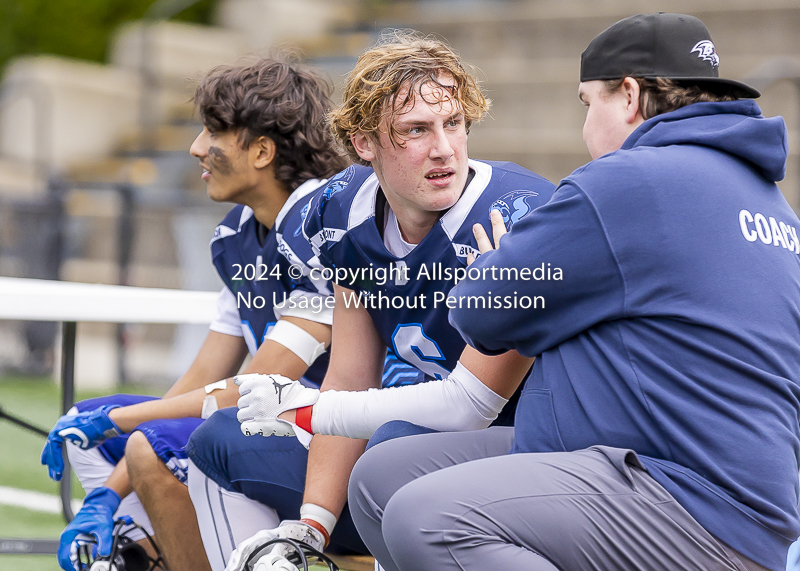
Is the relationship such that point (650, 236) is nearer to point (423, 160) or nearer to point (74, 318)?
point (423, 160)

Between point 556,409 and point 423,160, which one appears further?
point 423,160

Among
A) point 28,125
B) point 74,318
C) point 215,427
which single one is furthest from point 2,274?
point 215,427

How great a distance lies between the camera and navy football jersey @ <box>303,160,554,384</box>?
194 cm

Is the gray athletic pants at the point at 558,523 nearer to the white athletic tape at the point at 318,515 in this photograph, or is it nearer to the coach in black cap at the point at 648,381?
the coach in black cap at the point at 648,381

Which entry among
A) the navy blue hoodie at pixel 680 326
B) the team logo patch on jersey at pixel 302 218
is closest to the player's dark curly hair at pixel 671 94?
the navy blue hoodie at pixel 680 326

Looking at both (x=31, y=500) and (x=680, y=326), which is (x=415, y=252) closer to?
(x=680, y=326)

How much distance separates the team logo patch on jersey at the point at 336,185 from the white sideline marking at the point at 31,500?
2330 mm

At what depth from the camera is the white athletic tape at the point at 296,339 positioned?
7.48 feet

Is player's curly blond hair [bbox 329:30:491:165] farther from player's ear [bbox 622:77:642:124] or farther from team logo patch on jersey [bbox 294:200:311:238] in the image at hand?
player's ear [bbox 622:77:642:124]

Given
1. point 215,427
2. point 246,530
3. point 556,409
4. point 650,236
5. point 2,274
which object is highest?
point 650,236

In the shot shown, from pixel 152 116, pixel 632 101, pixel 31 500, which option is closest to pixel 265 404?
pixel 632 101

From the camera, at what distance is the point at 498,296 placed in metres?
1.52

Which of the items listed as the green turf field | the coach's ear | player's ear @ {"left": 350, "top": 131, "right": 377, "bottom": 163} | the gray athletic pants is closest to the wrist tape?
the gray athletic pants

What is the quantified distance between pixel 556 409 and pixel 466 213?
1.87 feet
